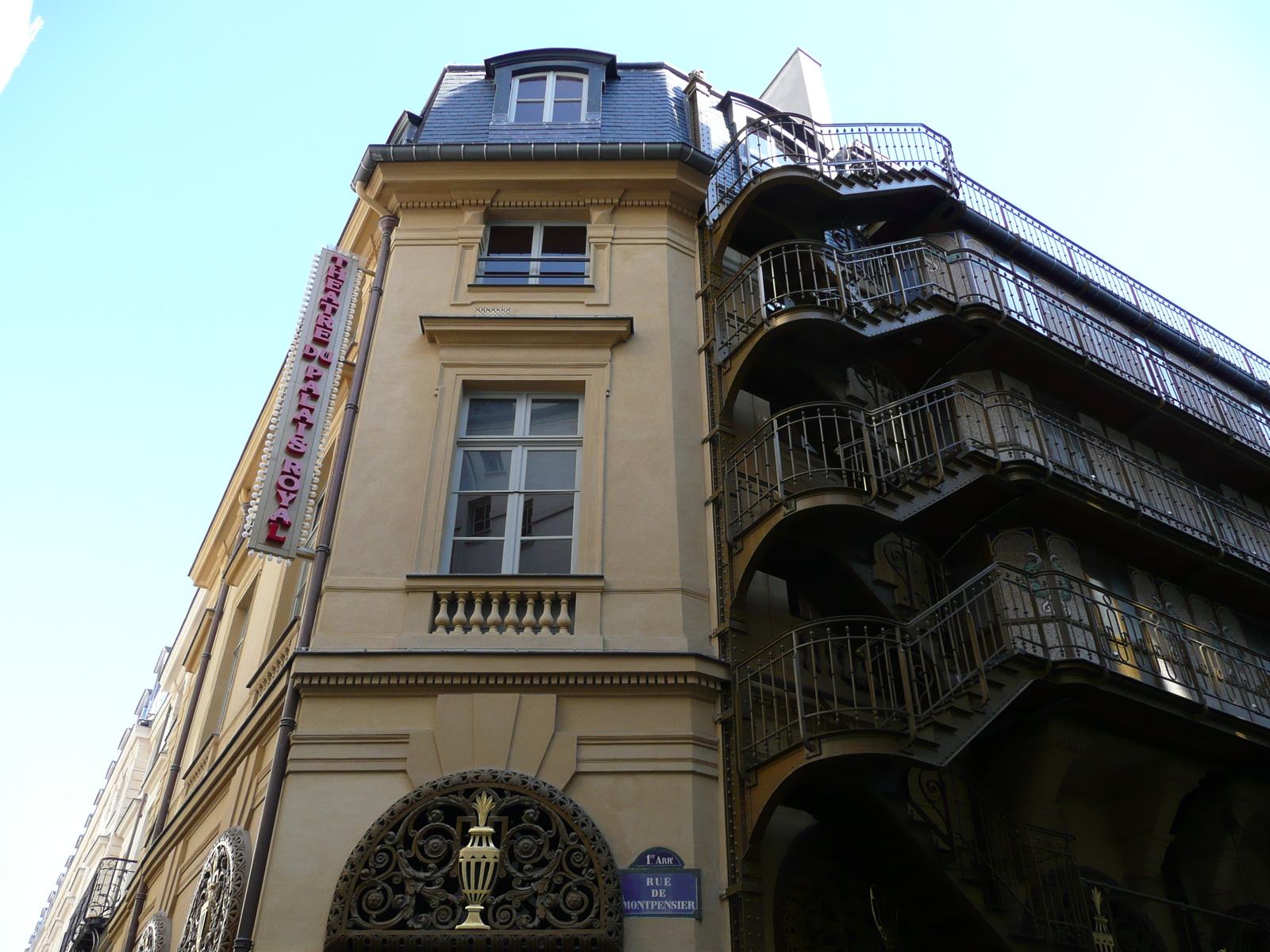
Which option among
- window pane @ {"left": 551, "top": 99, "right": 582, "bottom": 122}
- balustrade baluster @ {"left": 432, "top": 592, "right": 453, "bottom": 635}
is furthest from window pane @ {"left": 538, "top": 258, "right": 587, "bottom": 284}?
balustrade baluster @ {"left": 432, "top": 592, "right": 453, "bottom": 635}

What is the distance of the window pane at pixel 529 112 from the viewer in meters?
14.7

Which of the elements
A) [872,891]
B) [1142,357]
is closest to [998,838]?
[872,891]

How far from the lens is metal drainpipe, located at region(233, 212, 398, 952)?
8797 millimetres

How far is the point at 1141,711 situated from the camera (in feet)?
35.3

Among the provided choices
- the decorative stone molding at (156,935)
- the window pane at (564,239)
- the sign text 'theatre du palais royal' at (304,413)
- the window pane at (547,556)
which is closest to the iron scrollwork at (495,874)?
the window pane at (547,556)

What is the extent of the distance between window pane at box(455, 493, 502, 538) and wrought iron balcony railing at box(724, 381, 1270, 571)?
8.20ft

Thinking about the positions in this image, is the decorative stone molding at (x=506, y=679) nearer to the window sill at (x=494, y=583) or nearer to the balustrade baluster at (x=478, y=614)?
the balustrade baluster at (x=478, y=614)

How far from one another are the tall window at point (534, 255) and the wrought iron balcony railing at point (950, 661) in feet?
18.4

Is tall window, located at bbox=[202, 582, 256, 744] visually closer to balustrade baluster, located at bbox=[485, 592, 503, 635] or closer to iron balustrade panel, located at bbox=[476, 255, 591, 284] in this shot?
balustrade baluster, located at bbox=[485, 592, 503, 635]

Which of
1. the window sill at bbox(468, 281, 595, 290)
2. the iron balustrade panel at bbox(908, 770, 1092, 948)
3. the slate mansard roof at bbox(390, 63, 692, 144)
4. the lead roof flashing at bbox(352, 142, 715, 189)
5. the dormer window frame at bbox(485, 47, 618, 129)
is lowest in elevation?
the iron balustrade panel at bbox(908, 770, 1092, 948)

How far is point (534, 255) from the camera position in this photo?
43.5 feet

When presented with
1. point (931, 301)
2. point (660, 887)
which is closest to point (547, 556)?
point (660, 887)

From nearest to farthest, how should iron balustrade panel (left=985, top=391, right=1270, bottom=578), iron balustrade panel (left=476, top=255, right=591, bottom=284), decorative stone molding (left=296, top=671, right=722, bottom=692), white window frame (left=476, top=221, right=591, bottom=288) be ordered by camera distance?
decorative stone molding (left=296, top=671, right=722, bottom=692) < iron balustrade panel (left=985, top=391, right=1270, bottom=578) < white window frame (left=476, top=221, right=591, bottom=288) < iron balustrade panel (left=476, top=255, right=591, bottom=284)

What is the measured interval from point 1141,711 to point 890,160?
8.43 m
